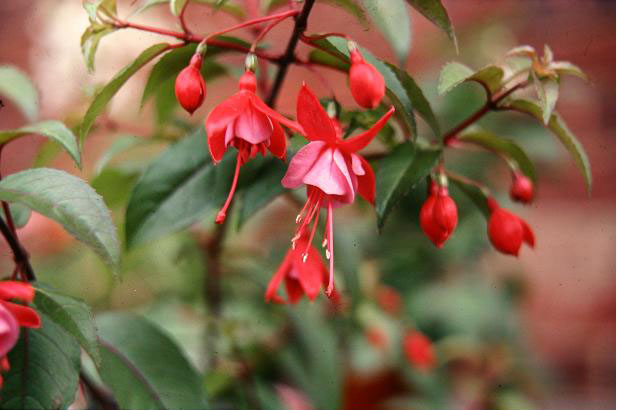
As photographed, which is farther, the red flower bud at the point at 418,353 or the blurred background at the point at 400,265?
the red flower bud at the point at 418,353

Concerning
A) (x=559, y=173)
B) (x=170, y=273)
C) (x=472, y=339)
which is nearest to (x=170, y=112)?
(x=170, y=273)

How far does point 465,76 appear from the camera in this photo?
43cm

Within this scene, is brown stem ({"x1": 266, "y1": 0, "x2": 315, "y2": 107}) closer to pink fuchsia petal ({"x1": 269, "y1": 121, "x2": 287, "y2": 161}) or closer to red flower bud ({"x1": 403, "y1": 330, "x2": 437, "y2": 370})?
pink fuchsia petal ({"x1": 269, "y1": 121, "x2": 287, "y2": 161})

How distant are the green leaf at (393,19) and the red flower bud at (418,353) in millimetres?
623

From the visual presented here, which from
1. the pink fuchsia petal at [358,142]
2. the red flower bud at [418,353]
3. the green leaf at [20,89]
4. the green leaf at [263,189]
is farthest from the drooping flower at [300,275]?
the red flower bud at [418,353]

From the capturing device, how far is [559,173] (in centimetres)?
154

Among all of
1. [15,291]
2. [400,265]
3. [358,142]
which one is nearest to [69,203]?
[15,291]

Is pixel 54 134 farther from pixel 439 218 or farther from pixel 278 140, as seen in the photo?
pixel 439 218

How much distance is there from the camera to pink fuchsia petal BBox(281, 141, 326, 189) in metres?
0.37

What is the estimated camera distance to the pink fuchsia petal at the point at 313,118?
36 centimetres

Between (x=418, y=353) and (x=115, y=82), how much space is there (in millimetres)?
750

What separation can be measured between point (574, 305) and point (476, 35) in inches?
29.7

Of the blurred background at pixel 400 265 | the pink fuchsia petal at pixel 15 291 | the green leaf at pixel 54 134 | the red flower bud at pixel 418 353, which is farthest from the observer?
the red flower bud at pixel 418 353

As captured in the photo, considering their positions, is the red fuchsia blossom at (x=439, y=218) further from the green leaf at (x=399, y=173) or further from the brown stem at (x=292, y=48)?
the brown stem at (x=292, y=48)
